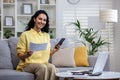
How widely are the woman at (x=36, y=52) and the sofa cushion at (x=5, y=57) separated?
0.33 meters

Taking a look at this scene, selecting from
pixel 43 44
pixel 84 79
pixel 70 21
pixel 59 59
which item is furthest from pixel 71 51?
pixel 70 21

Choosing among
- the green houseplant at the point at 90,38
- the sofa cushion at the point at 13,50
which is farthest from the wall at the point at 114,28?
the sofa cushion at the point at 13,50

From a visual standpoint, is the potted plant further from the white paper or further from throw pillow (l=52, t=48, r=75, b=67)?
the white paper

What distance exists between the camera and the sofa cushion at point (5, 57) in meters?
3.72

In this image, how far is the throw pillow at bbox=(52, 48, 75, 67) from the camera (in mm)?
3936

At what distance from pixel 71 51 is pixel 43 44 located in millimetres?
708

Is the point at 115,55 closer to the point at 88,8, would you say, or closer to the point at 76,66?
the point at 88,8

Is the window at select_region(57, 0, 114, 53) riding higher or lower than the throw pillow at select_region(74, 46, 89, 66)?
higher

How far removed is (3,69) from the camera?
3.68 meters

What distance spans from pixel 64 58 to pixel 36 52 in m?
0.69

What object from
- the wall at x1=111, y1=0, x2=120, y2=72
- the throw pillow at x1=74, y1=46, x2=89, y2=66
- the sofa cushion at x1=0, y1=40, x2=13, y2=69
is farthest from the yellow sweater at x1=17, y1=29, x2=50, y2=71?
the wall at x1=111, y1=0, x2=120, y2=72

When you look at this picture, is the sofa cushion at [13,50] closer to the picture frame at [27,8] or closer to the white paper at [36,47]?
the white paper at [36,47]

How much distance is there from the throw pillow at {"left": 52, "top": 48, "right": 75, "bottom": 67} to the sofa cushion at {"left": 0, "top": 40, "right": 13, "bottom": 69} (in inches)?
25.3

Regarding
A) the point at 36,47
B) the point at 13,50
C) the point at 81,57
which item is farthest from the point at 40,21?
the point at 81,57
